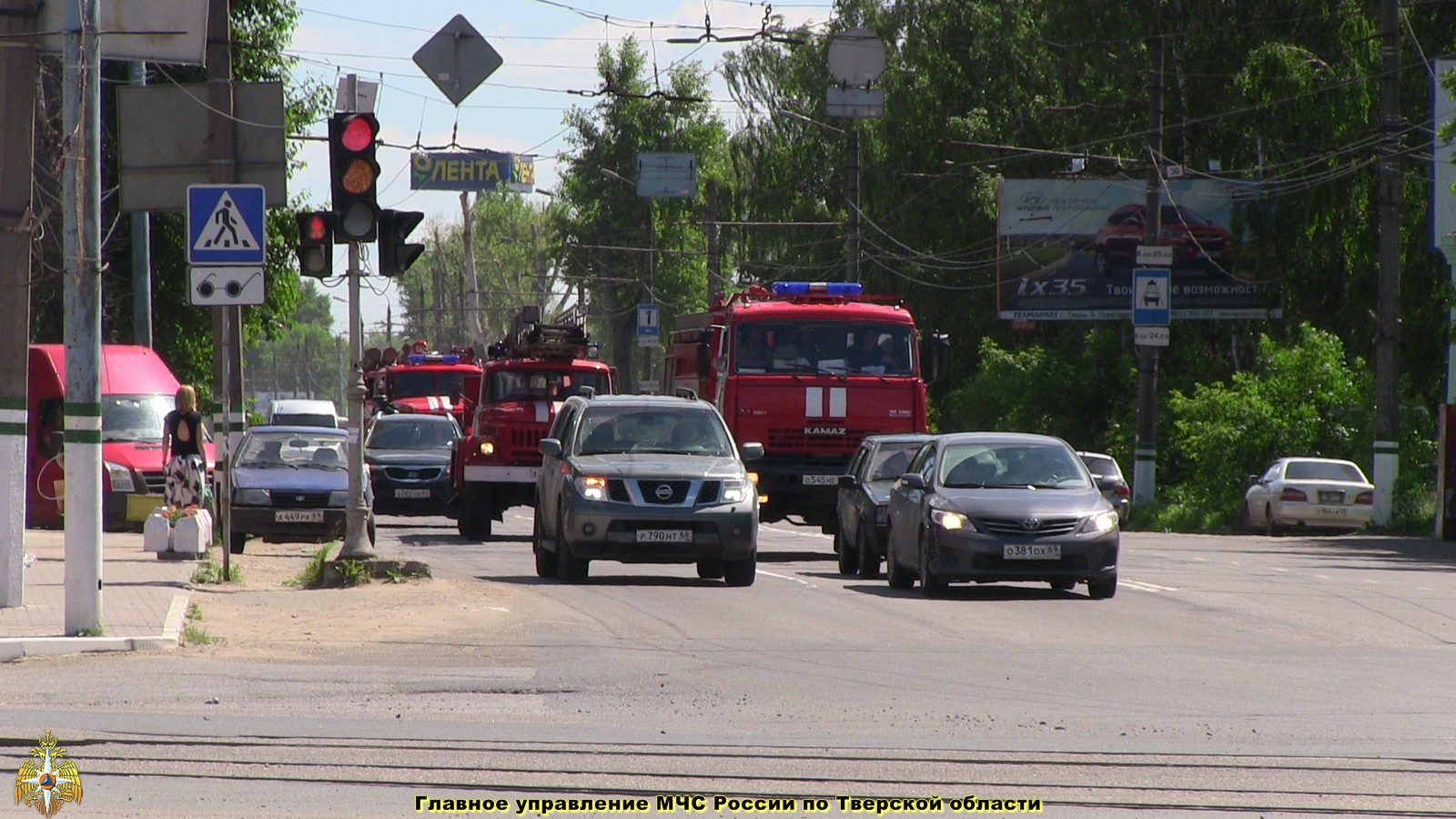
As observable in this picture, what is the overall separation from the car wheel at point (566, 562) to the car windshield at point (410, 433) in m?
14.9

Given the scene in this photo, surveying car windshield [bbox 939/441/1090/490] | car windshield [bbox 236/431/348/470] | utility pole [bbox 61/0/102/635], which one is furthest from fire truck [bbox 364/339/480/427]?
utility pole [bbox 61/0/102/635]

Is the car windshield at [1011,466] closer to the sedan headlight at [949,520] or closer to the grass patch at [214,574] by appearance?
the sedan headlight at [949,520]

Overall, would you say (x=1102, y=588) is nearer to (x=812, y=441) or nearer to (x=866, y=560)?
(x=866, y=560)

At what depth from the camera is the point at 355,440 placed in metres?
19.6

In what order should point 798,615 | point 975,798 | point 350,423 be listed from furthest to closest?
point 350,423
point 798,615
point 975,798

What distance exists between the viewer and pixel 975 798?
7988 mm

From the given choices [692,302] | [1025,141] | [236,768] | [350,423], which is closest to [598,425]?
[350,423]

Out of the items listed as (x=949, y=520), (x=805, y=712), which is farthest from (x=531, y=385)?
(x=805, y=712)

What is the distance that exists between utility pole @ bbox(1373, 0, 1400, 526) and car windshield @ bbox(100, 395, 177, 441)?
19.8 meters

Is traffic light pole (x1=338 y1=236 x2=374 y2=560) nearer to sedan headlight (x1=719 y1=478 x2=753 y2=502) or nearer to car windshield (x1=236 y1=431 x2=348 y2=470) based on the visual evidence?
sedan headlight (x1=719 y1=478 x2=753 y2=502)

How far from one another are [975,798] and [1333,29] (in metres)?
44.4

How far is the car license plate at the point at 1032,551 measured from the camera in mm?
18250

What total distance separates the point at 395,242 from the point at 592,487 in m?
2.93

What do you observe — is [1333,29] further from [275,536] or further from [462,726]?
[462,726]
